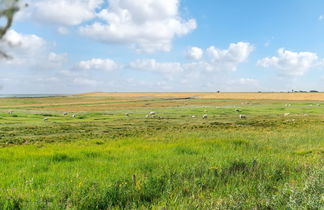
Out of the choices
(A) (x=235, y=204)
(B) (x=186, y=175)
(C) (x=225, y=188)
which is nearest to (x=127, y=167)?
(B) (x=186, y=175)

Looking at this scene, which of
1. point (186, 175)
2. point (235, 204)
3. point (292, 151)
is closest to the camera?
point (235, 204)

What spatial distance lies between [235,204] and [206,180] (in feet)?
6.57

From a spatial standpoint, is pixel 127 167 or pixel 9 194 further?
pixel 127 167

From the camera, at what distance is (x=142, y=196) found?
7.04 m

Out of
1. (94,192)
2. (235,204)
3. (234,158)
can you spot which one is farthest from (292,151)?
(94,192)

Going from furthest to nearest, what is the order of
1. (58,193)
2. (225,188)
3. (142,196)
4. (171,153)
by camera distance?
(171,153), (225,188), (142,196), (58,193)

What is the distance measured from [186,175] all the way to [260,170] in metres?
2.74

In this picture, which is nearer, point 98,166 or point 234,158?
point 98,166

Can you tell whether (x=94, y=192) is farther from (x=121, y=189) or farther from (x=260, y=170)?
(x=260, y=170)

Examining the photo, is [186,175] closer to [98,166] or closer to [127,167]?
[127,167]

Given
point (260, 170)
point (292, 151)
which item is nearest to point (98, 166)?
point (260, 170)

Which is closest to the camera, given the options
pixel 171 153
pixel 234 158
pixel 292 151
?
pixel 234 158

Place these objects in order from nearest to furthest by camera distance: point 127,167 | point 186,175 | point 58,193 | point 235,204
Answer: point 235,204
point 58,193
point 186,175
point 127,167

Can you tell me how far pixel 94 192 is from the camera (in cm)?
665
